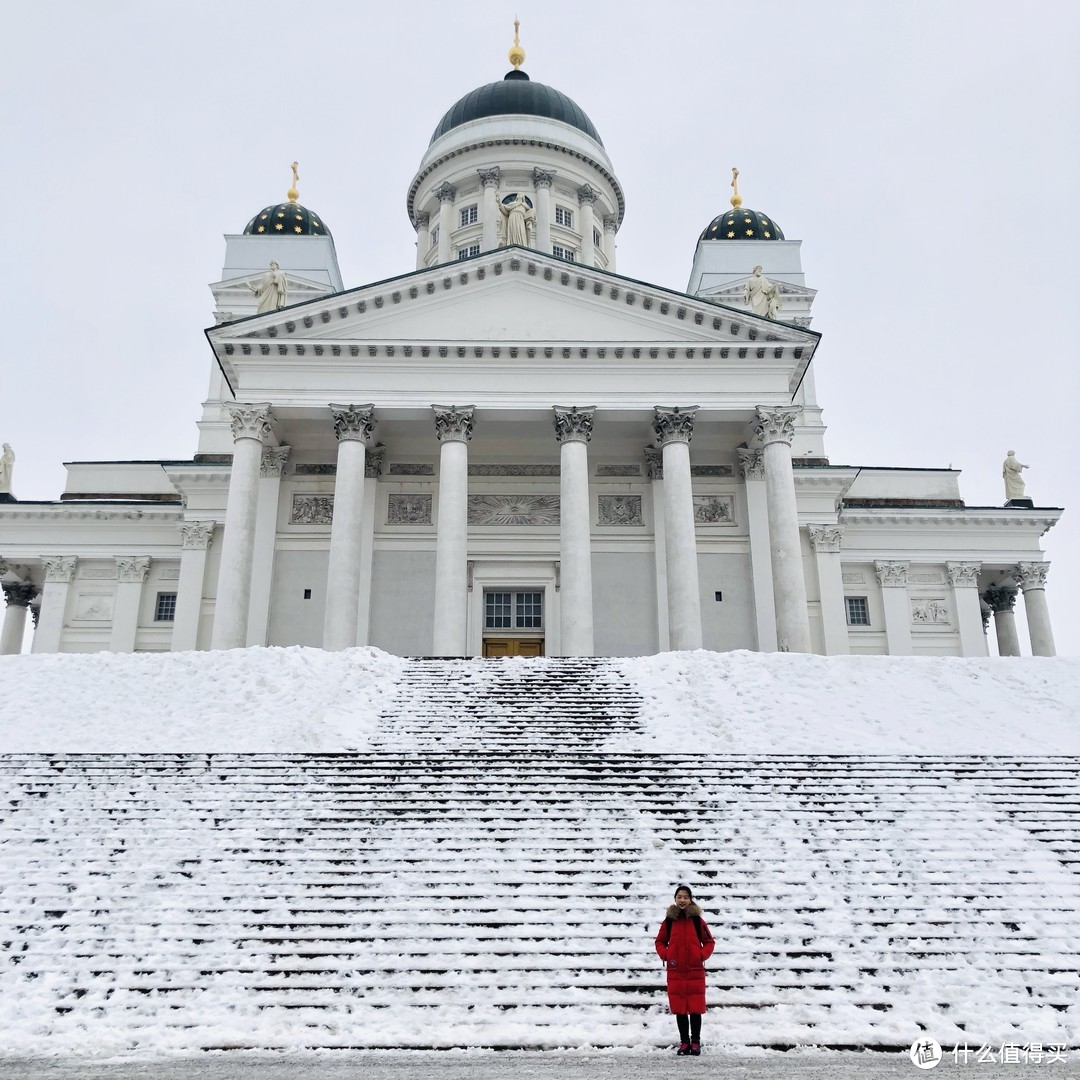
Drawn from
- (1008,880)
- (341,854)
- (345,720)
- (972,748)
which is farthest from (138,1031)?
(972,748)

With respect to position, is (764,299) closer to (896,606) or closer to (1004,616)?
(896,606)

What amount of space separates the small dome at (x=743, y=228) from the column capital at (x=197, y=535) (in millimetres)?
24341

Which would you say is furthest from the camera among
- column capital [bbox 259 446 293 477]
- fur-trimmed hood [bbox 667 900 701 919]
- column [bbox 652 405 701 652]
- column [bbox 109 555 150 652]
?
column [bbox 109 555 150 652]

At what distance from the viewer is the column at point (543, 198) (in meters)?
40.3

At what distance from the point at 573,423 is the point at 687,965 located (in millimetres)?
18430

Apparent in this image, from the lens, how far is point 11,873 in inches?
360

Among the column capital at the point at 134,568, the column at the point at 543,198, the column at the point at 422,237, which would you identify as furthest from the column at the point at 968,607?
the column capital at the point at 134,568

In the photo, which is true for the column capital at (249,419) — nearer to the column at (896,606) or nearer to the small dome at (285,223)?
the small dome at (285,223)

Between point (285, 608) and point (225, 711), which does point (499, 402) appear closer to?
point (285, 608)

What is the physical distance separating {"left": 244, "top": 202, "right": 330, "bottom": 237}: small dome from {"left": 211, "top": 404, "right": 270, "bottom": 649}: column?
742 inches

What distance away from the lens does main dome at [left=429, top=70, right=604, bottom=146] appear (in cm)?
4381

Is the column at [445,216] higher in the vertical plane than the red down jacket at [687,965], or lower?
higher

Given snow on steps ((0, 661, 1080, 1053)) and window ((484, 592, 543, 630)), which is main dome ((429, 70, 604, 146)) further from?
snow on steps ((0, 661, 1080, 1053))

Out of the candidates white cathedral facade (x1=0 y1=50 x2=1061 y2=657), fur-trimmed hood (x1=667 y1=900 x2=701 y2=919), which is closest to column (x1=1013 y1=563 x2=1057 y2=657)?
white cathedral facade (x1=0 y1=50 x2=1061 y2=657)
